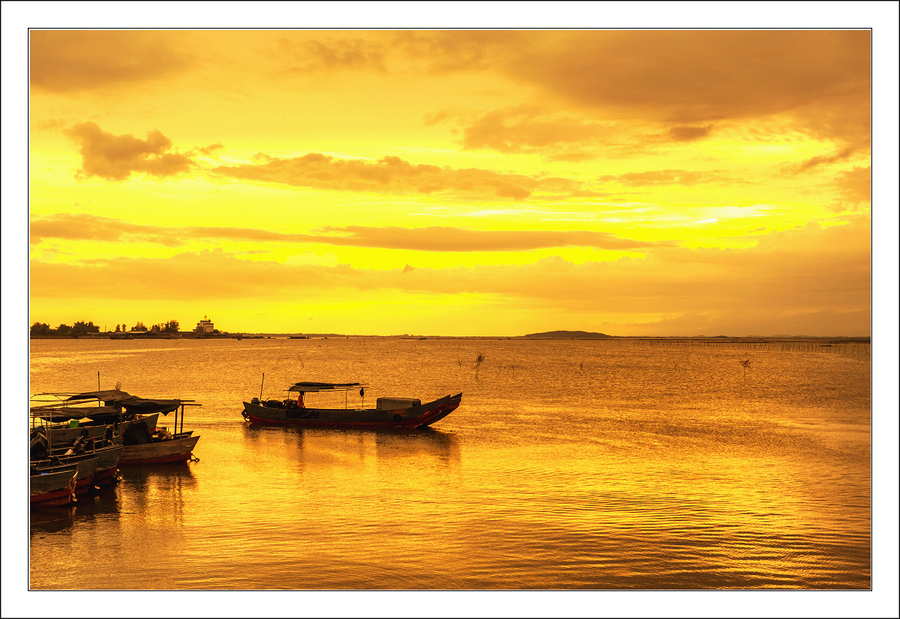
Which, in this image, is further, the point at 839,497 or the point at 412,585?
the point at 839,497

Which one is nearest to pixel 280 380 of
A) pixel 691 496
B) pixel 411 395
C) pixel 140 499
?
pixel 411 395

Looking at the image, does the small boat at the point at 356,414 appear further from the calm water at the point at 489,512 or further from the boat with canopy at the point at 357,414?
the calm water at the point at 489,512

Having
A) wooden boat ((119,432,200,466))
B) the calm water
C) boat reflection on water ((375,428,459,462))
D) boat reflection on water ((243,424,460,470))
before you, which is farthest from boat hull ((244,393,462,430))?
wooden boat ((119,432,200,466))

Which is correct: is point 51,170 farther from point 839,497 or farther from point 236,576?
point 839,497

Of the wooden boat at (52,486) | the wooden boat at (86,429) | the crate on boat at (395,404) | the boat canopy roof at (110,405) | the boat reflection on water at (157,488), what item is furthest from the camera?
the crate on boat at (395,404)

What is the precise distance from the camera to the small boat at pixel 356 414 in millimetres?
40781

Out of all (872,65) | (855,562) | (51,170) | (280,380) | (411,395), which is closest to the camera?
(872,65)

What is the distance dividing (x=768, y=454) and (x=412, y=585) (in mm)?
23380

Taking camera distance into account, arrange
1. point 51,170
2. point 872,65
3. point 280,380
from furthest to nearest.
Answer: point 280,380, point 51,170, point 872,65

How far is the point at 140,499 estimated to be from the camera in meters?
22.1

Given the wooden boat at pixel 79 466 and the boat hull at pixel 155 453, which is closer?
the wooden boat at pixel 79 466

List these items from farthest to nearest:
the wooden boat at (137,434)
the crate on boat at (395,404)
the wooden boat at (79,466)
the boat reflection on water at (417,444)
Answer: the crate on boat at (395,404)
the boat reflection on water at (417,444)
the wooden boat at (137,434)
the wooden boat at (79,466)

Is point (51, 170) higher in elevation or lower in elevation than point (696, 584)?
higher

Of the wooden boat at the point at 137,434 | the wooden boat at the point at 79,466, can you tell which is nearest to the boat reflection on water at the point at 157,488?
the wooden boat at the point at 137,434
